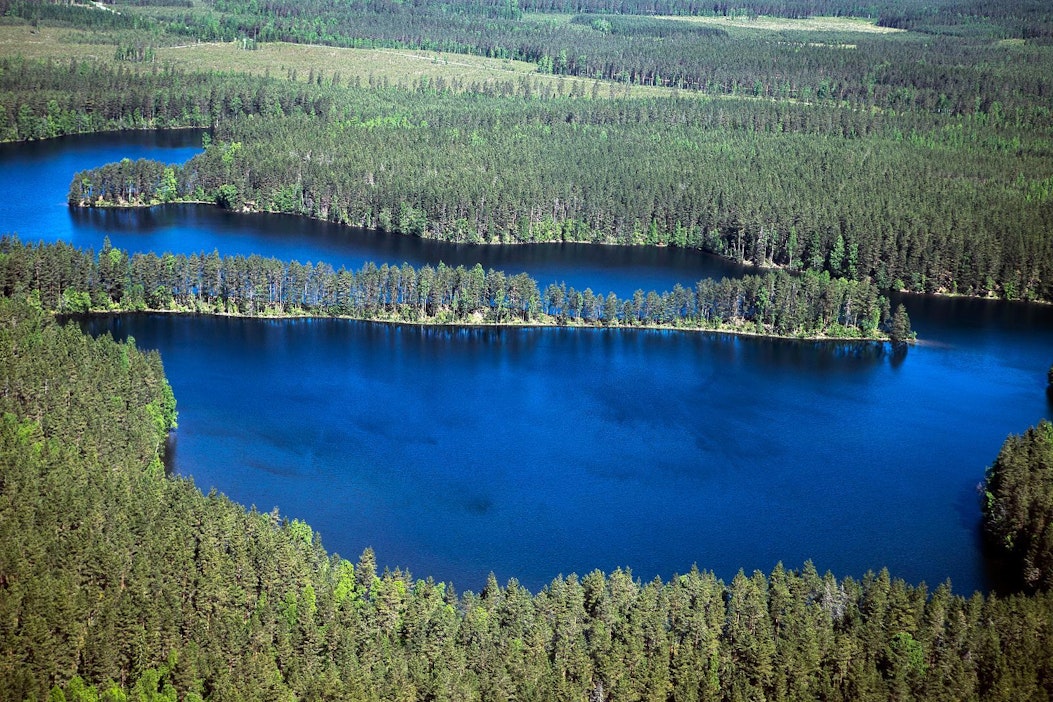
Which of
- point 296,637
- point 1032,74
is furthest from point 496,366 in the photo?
point 1032,74

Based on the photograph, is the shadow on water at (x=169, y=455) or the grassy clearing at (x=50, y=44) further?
the grassy clearing at (x=50, y=44)

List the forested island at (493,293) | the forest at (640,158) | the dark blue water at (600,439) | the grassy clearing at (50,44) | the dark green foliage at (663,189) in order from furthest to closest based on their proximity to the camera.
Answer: the grassy clearing at (50,44) → the forest at (640,158) → the dark green foliage at (663,189) → the dark blue water at (600,439) → the forested island at (493,293)

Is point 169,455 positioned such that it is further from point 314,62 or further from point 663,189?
point 314,62

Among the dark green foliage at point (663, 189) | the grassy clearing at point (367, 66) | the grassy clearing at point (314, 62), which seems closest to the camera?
the dark green foliage at point (663, 189)

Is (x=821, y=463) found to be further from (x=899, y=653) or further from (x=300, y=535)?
(x=300, y=535)

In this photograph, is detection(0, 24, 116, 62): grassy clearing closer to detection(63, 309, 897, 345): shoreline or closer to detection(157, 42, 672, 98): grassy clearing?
detection(157, 42, 672, 98): grassy clearing

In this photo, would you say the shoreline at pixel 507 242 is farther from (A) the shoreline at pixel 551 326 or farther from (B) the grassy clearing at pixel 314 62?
(B) the grassy clearing at pixel 314 62

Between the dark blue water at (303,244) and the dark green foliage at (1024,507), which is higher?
the dark blue water at (303,244)

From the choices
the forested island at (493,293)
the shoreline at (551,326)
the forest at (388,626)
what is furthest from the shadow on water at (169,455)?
the shoreline at (551,326)

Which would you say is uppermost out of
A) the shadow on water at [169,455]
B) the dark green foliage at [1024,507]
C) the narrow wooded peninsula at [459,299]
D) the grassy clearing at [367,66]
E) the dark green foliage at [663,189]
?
the grassy clearing at [367,66]
